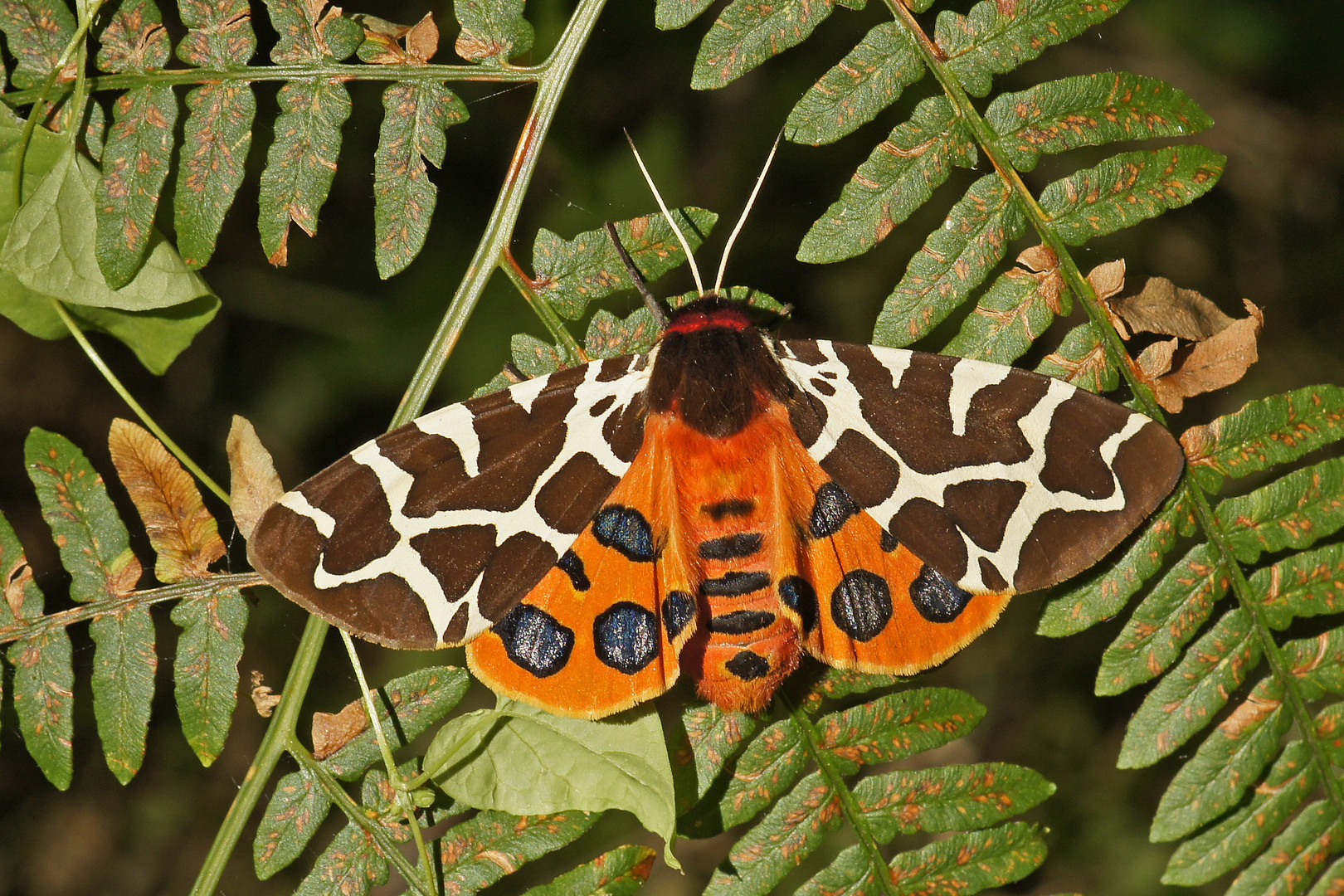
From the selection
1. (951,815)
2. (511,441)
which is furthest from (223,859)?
(951,815)

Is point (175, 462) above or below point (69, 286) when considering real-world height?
below

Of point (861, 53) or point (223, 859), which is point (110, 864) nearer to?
point (223, 859)

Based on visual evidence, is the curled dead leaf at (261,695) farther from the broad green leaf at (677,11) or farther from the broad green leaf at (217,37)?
the broad green leaf at (677,11)

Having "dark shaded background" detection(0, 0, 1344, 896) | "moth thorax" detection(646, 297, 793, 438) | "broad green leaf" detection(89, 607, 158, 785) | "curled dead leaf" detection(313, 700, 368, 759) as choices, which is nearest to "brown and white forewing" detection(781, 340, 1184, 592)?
"moth thorax" detection(646, 297, 793, 438)

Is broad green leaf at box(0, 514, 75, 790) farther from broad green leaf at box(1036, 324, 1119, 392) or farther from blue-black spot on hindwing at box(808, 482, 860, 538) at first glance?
broad green leaf at box(1036, 324, 1119, 392)

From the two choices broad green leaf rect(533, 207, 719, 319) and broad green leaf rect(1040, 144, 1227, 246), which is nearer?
broad green leaf rect(1040, 144, 1227, 246)

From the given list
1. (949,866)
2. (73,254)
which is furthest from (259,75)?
(949,866)

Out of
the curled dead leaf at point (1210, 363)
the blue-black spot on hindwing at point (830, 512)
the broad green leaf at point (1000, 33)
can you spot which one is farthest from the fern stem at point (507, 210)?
the curled dead leaf at point (1210, 363)
